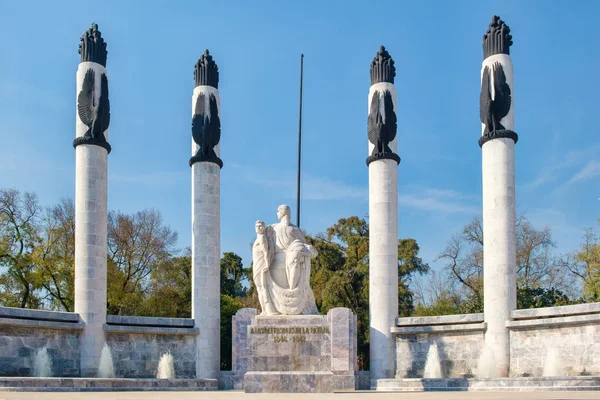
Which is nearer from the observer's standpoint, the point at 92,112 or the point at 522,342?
the point at 522,342

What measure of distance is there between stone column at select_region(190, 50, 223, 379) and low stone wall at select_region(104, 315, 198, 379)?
1.20 ft

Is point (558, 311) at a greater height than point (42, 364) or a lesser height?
greater

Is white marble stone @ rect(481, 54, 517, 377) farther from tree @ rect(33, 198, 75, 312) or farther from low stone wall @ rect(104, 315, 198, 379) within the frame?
tree @ rect(33, 198, 75, 312)

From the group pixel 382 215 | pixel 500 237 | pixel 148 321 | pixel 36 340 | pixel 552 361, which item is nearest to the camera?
pixel 552 361

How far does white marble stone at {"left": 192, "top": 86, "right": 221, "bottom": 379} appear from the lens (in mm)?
26578

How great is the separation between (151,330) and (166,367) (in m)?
1.28

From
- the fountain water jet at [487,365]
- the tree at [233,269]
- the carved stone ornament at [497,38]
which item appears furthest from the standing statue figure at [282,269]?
the tree at [233,269]

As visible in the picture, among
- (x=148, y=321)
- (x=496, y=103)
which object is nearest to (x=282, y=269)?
(x=148, y=321)

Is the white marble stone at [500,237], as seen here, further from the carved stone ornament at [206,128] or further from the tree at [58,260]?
the tree at [58,260]

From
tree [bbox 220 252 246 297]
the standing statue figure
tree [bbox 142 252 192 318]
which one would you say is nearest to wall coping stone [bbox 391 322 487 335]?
the standing statue figure

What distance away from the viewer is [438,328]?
25.5 metres

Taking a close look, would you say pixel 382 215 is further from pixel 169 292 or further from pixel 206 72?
pixel 169 292

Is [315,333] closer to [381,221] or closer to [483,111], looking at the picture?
[381,221]

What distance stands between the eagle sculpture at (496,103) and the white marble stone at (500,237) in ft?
0.64
